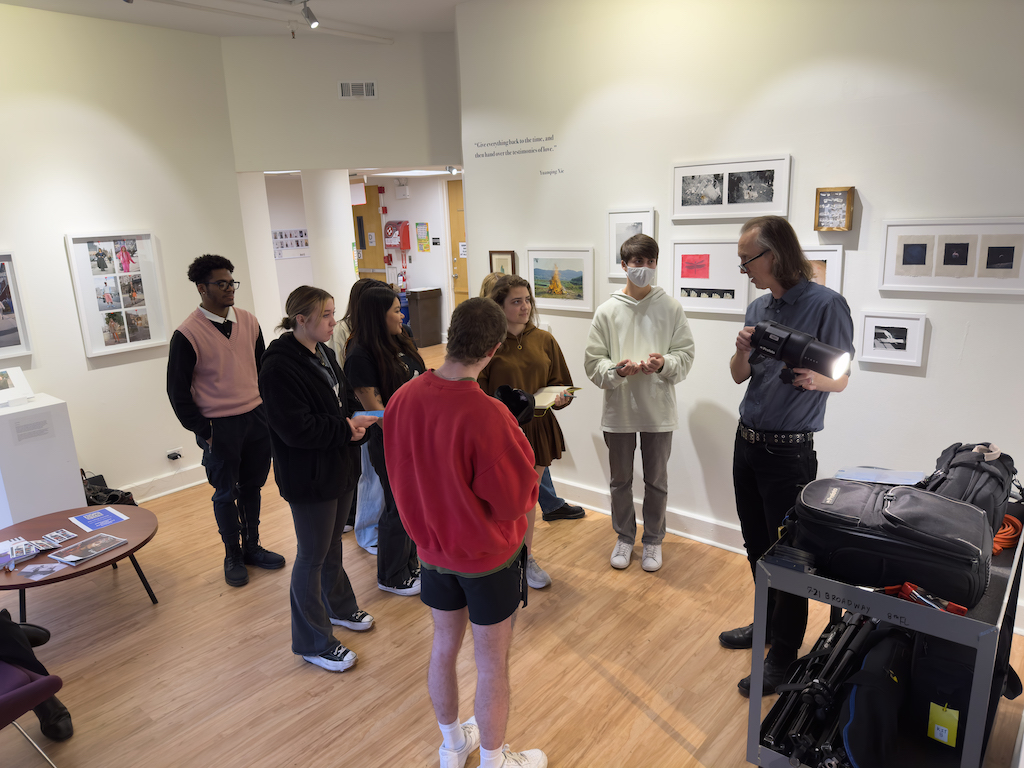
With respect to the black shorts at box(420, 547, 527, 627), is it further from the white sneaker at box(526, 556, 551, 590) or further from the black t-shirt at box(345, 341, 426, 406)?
the white sneaker at box(526, 556, 551, 590)

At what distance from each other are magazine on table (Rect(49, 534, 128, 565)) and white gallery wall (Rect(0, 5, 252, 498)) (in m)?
1.74

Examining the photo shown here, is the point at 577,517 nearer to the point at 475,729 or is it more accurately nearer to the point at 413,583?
the point at 413,583

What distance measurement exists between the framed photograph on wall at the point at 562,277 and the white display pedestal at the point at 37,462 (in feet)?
9.48

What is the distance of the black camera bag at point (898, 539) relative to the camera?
159cm

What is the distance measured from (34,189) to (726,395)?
438 cm

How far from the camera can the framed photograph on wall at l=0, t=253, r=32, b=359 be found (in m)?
4.14

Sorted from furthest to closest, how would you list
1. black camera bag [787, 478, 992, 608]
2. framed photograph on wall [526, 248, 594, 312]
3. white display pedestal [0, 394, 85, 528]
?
framed photograph on wall [526, 248, 594, 312], white display pedestal [0, 394, 85, 528], black camera bag [787, 478, 992, 608]

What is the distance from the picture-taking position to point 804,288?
244 cm

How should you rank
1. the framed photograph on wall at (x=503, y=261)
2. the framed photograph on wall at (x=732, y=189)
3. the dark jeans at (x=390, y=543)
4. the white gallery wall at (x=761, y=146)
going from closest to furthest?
1. the white gallery wall at (x=761, y=146)
2. the framed photograph on wall at (x=732, y=189)
3. the dark jeans at (x=390, y=543)
4. the framed photograph on wall at (x=503, y=261)

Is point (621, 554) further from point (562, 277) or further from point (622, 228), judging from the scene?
point (622, 228)

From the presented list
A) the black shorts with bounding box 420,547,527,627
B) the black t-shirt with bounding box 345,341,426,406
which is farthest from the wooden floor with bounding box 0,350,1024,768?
the black t-shirt with bounding box 345,341,426,406

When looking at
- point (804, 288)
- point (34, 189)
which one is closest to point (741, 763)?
point (804, 288)

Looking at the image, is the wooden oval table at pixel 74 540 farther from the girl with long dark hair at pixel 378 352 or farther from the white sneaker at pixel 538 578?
the white sneaker at pixel 538 578

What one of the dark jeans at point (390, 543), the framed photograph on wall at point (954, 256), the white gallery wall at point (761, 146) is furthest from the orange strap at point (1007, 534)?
the dark jeans at point (390, 543)
